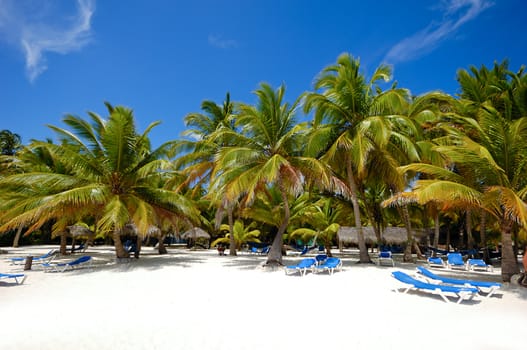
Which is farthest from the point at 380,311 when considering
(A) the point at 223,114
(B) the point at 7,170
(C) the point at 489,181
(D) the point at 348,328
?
(B) the point at 7,170

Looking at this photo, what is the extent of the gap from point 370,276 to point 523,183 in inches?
204

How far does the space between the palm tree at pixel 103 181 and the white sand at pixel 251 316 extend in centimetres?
343

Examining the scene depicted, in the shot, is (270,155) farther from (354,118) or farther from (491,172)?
(491,172)

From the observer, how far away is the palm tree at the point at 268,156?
12.4 meters

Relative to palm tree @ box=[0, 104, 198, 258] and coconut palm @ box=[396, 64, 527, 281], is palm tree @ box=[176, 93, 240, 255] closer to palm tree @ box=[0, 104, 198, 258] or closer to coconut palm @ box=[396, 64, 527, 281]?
palm tree @ box=[0, 104, 198, 258]

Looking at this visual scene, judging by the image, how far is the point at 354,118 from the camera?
557 inches

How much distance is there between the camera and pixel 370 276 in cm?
1010

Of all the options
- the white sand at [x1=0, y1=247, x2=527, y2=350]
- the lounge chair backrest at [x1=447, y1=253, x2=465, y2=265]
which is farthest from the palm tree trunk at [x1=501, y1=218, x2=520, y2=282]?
the lounge chair backrest at [x1=447, y1=253, x2=465, y2=265]

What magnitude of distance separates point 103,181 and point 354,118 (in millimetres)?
11520

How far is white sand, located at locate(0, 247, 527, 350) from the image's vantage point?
4.52 metres

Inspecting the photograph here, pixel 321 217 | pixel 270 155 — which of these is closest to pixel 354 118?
pixel 270 155

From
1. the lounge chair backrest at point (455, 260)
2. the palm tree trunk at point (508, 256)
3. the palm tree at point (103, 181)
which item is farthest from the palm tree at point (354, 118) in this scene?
the palm tree at point (103, 181)

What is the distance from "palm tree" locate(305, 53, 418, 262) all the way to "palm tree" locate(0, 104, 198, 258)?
22.3ft

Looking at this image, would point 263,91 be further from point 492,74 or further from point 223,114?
point 492,74
